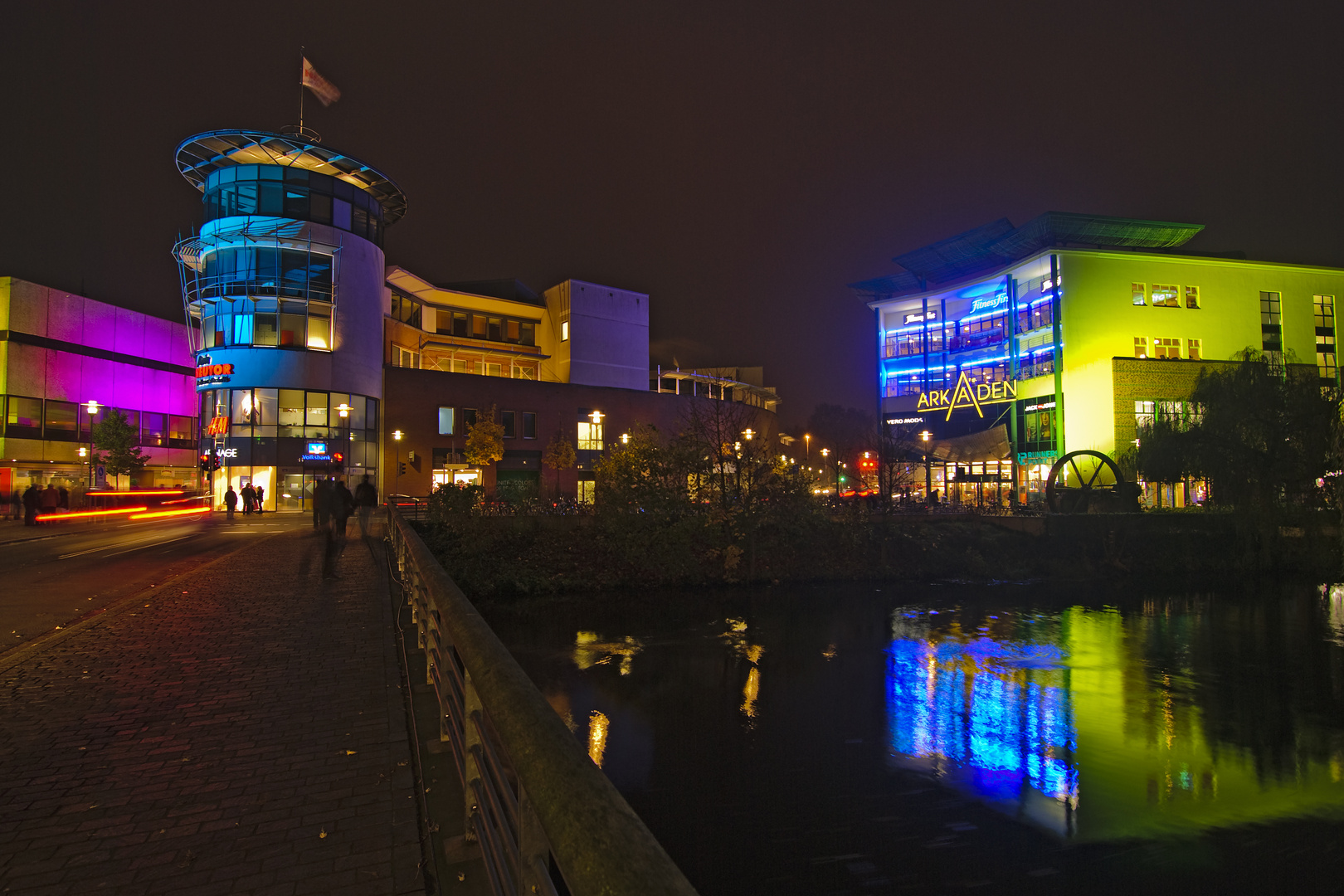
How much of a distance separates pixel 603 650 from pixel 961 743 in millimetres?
7992

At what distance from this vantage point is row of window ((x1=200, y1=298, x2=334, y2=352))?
4528cm

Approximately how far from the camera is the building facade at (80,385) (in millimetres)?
55188

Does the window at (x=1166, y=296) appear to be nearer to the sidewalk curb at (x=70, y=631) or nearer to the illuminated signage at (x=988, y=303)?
the illuminated signage at (x=988, y=303)

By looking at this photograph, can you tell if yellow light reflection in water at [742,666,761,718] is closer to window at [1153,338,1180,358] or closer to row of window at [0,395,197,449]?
window at [1153,338,1180,358]

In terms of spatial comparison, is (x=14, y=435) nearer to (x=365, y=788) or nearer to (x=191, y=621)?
(x=191, y=621)

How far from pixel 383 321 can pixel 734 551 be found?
3773cm

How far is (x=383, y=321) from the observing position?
177 ft

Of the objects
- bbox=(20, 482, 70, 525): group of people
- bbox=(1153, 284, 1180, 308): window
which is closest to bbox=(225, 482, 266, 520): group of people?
bbox=(20, 482, 70, 525): group of people

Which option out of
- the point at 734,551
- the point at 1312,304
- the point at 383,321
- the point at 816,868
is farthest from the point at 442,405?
the point at 1312,304

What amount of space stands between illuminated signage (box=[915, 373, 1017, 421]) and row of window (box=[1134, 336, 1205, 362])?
24.9 feet

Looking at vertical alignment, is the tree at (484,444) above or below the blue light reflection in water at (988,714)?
above

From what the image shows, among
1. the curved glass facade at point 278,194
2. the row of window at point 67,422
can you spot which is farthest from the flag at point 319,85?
the row of window at point 67,422

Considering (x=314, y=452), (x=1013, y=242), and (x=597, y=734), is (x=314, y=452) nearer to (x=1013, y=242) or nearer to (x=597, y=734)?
(x=597, y=734)

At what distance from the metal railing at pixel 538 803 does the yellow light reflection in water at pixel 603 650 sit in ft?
39.8
